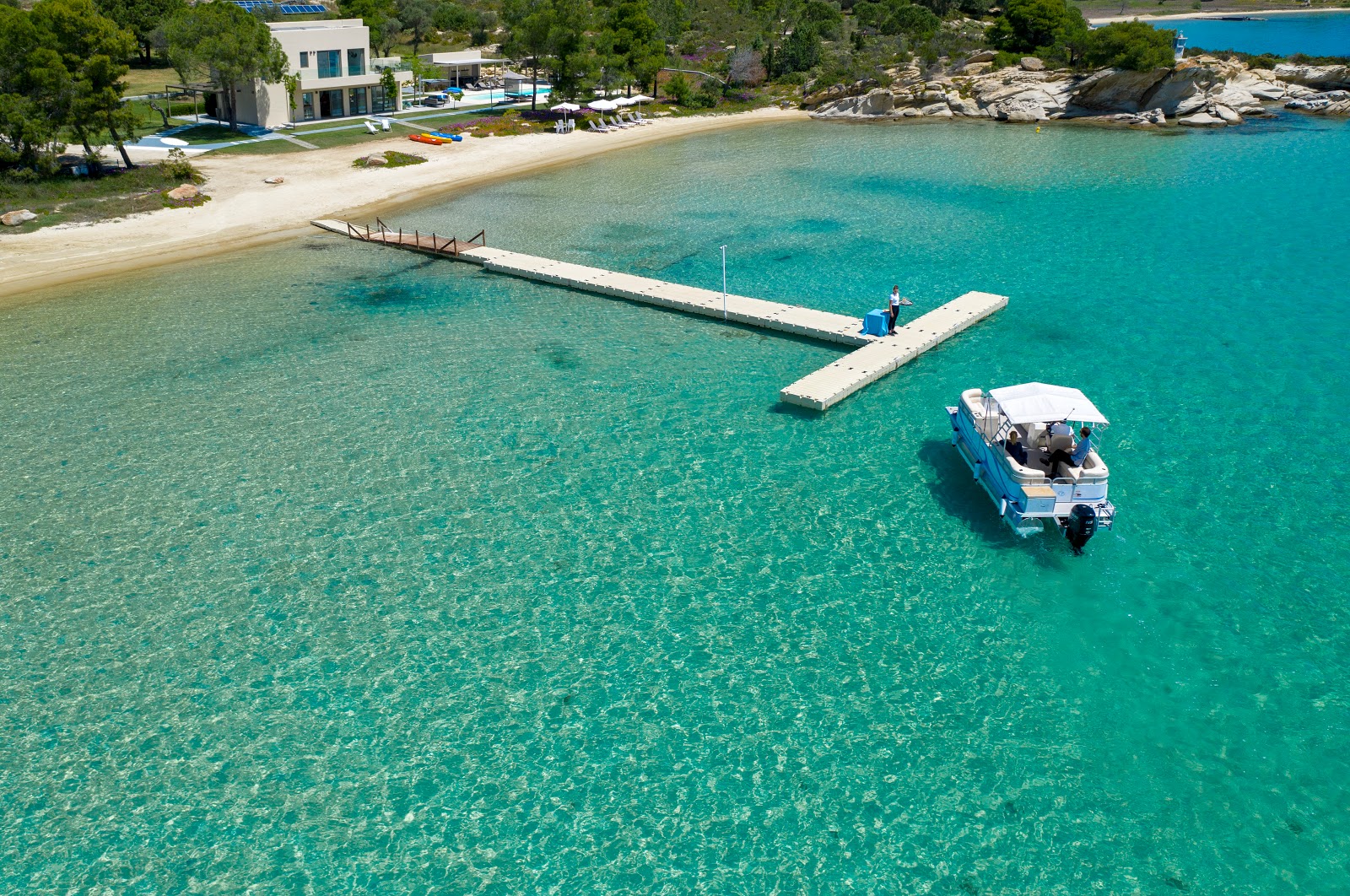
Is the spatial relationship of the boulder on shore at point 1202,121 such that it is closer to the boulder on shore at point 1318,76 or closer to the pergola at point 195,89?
the boulder on shore at point 1318,76

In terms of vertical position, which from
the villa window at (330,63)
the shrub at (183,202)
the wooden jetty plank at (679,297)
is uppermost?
the villa window at (330,63)

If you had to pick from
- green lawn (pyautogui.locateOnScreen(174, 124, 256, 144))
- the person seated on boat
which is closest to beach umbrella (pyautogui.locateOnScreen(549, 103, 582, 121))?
green lawn (pyautogui.locateOnScreen(174, 124, 256, 144))

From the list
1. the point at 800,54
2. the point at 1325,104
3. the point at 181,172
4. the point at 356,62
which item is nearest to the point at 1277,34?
the point at 1325,104

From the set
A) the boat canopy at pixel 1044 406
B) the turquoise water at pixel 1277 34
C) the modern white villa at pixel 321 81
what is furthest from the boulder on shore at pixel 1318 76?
the boat canopy at pixel 1044 406

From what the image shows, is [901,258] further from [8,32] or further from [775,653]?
[8,32]

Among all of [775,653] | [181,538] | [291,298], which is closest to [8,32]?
[291,298]
